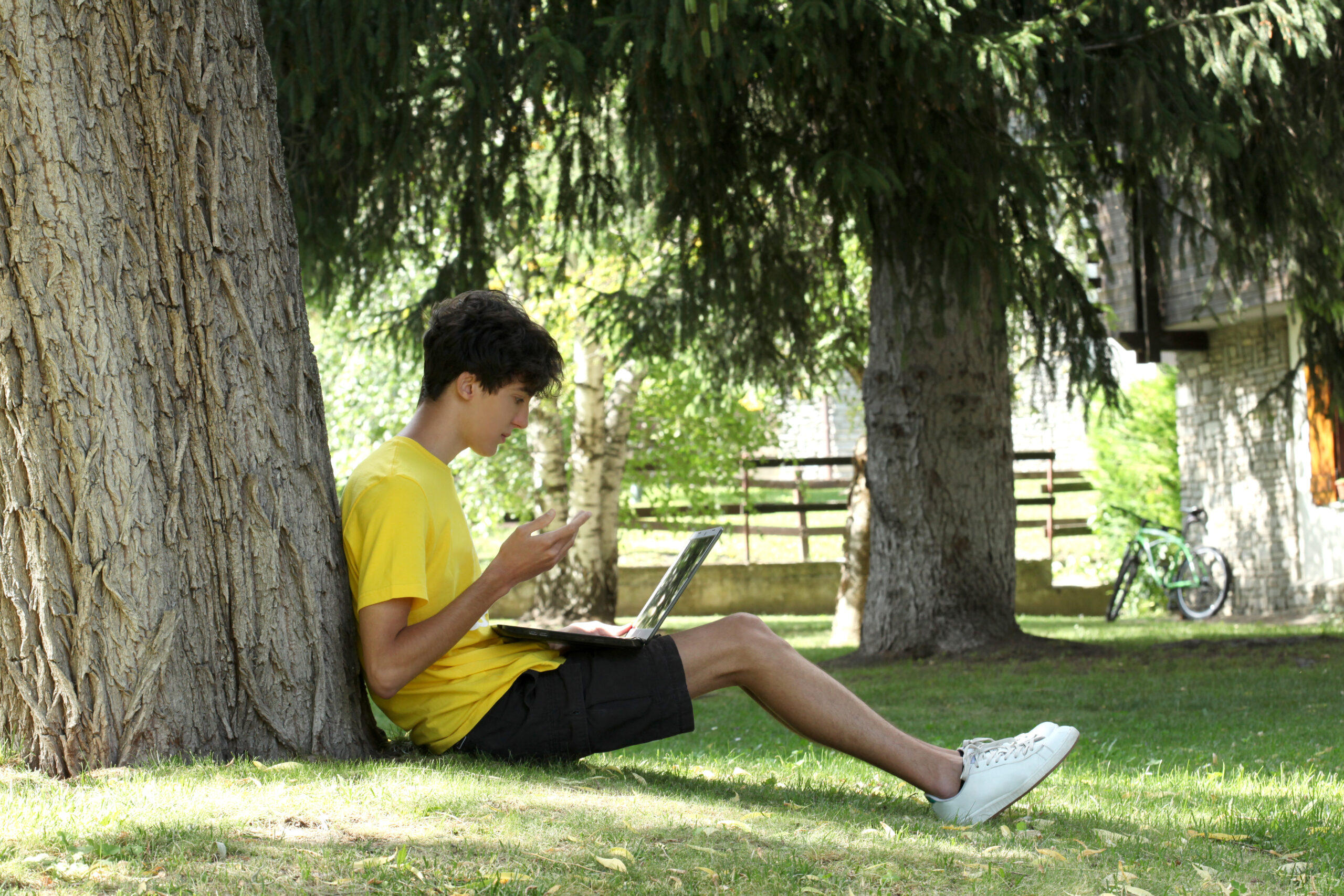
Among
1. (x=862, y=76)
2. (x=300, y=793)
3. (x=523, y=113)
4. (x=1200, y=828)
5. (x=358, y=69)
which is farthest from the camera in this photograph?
(x=523, y=113)

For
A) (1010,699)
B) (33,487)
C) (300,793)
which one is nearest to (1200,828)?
(300,793)

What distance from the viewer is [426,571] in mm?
3059

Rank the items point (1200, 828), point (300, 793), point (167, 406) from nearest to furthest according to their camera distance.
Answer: point (300, 793) < point (167, 406) < point (1200, 828)

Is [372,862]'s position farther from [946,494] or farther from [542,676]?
[946,494]

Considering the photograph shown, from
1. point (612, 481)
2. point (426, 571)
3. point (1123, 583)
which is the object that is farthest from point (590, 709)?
point (1123, 583)

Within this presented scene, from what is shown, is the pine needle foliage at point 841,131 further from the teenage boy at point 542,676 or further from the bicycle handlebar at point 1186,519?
the bicycle handlebar at point 1186,519

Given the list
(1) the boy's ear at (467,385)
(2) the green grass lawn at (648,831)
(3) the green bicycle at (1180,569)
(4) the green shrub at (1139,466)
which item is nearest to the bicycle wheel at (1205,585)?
(3) the green bicycle at (1180,569)

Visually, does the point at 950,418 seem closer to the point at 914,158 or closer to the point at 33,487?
the point at 914,158

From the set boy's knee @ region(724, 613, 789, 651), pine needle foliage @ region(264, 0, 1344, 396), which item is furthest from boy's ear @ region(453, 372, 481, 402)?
pine needle foliage @ region(264, 0, 1344, 396)

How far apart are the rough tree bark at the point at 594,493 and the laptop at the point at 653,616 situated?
32.4ft

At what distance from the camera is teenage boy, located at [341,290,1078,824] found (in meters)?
3.11

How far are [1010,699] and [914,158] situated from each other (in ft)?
9.39

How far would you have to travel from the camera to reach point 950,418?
8.52m

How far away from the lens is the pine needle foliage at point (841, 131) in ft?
18.8
